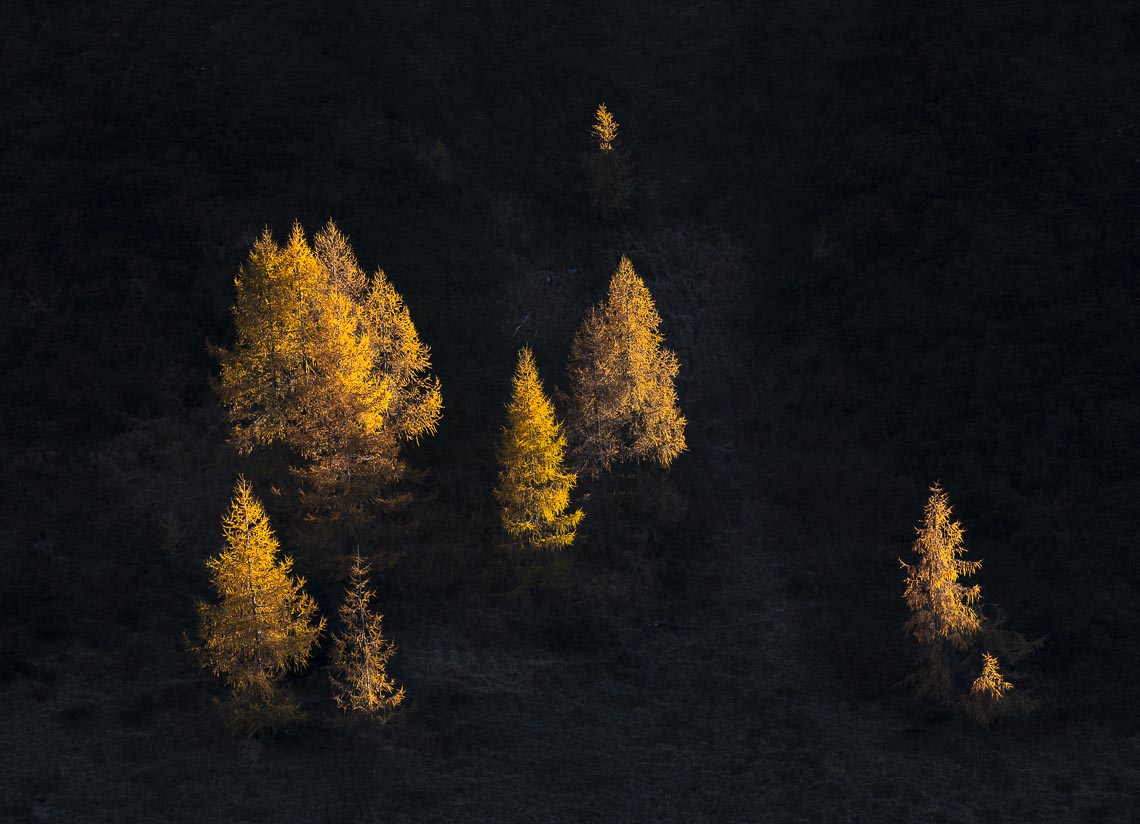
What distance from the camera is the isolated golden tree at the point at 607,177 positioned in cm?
5400

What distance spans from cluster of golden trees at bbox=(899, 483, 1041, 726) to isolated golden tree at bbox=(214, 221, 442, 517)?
15.8 metres

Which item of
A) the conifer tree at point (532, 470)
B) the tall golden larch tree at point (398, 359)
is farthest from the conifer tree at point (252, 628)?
the tall golden larch tree at point (398, 359)

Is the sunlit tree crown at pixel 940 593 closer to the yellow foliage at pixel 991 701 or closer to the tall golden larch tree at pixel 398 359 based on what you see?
the yellow foliage at pixel 991 701

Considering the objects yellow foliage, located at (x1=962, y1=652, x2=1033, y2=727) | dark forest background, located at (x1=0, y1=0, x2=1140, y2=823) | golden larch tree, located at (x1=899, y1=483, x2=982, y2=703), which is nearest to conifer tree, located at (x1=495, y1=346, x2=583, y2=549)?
dark forest background, located at (x1=0, y1=0, x2=1140, y2=823)

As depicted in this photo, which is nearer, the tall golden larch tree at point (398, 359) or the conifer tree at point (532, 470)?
the conifer tree at point (532, 470)

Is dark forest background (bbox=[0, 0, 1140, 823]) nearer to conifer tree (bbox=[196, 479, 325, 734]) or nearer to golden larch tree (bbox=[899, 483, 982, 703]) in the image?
conifer tree (bbox=[196, 479, 325, 734])

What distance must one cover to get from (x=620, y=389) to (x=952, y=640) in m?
13.1

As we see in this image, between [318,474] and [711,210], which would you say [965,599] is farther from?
[711,210]

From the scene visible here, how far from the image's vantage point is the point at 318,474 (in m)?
32.2

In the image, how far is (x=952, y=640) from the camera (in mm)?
28297

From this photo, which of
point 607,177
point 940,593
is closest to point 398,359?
point 940,593

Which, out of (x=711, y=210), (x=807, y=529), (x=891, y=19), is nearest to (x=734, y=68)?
(x=891, y=19)

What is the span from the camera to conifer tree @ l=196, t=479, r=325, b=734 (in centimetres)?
2539

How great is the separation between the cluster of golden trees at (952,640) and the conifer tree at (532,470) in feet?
33.4
